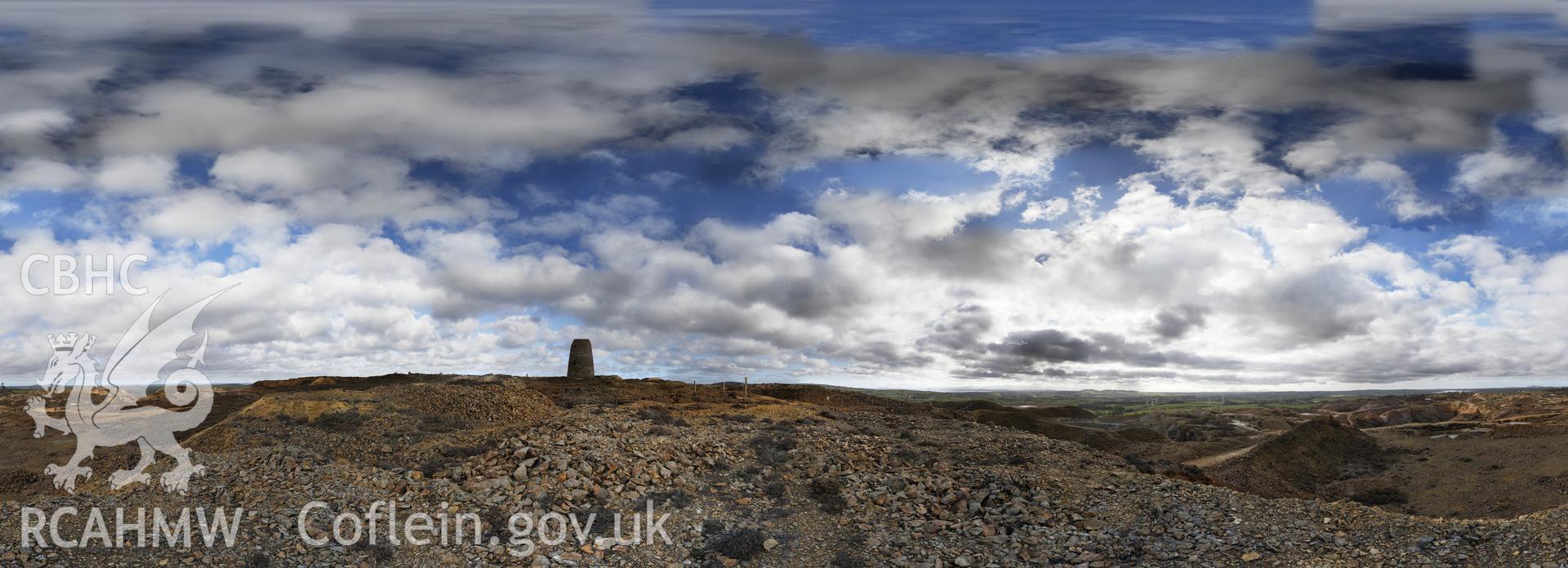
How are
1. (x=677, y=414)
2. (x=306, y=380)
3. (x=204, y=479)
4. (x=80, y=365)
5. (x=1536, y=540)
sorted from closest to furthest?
(x=1536, y=540) < (x=80, y=365) < (x=204, y=479) < (x=677, y=414) < (x=306, y=380)

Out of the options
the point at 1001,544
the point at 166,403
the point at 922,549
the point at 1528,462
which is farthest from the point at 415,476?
the point at 1528,462

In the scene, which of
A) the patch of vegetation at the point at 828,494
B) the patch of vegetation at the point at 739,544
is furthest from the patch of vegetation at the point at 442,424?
the patch of vegetation at the point at 828,494

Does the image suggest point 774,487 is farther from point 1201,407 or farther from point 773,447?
point 1201,407

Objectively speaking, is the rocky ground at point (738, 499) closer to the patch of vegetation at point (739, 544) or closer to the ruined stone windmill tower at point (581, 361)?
the patch of vegetation at point (739, 544)

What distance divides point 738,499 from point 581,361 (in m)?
29.2

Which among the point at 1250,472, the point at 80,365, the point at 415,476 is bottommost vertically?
the point at 1250,472

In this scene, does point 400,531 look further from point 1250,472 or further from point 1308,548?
point 1250,472

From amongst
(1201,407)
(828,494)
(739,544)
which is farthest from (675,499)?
(1201,407)

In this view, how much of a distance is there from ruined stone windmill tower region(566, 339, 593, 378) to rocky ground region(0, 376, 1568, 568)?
19.3m

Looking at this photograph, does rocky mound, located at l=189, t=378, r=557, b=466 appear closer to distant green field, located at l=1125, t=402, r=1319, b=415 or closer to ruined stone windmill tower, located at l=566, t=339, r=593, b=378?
ruined stone windmill tower, located at l=566, t=339, r=593, b=378

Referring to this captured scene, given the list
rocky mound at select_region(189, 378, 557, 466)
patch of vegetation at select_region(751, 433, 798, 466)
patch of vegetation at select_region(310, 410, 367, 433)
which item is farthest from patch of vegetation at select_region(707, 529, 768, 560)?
patch of vegetation at select_region(310, 410, 367, 433)

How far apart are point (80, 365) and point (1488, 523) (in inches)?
1335

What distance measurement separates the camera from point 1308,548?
1744 centimetres

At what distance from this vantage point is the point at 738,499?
21.7m
